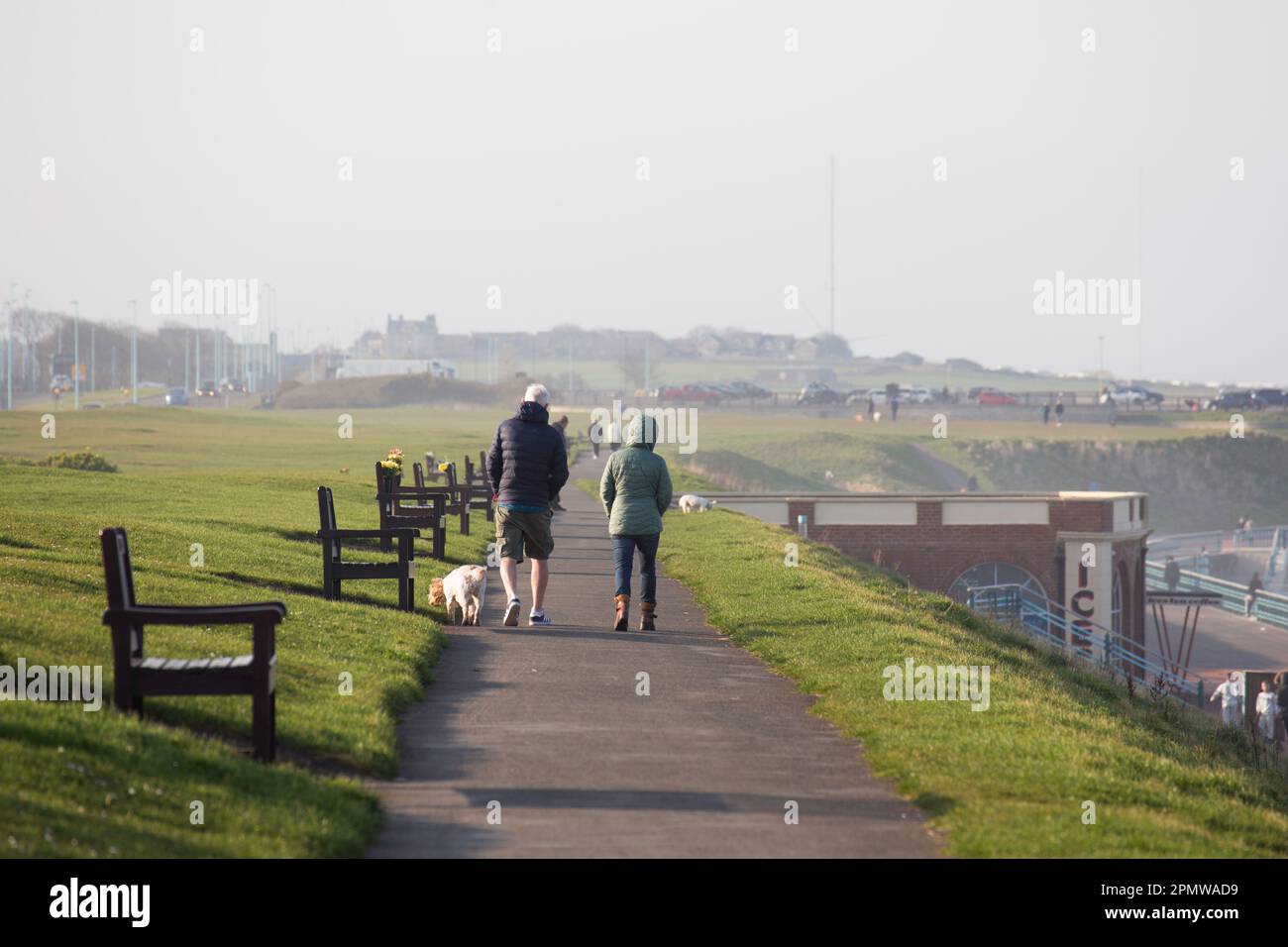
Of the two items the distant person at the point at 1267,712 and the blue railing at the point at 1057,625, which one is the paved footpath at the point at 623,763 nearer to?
the distant person at the point at 1267,712

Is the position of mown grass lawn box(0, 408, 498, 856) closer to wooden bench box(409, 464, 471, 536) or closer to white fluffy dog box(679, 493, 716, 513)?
wooden bench box(409, 464, 471, 536)

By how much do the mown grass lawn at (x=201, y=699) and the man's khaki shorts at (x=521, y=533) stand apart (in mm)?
976

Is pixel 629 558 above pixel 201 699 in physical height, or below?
above

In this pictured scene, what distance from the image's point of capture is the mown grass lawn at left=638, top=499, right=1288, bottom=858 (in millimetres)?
7402

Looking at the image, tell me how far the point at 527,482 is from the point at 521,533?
458 millimetres

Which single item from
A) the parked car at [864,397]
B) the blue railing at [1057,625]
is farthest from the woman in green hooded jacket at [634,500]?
the parked car at [864,397]

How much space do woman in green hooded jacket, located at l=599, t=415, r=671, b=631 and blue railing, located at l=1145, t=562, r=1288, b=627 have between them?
130ft

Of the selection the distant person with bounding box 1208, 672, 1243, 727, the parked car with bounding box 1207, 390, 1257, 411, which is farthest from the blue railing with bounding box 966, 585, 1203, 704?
the parked car with bounding box 1207, 390, 1257, 411

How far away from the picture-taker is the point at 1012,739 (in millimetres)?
9492

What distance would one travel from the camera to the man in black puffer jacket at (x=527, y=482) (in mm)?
13523

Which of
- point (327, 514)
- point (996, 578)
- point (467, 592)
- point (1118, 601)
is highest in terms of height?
point (327, 514)

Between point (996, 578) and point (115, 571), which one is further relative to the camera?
point (996, 578)

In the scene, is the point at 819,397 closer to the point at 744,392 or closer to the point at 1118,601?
the point at 744,392

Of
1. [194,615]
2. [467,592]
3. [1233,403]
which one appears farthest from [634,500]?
[1233,403]
